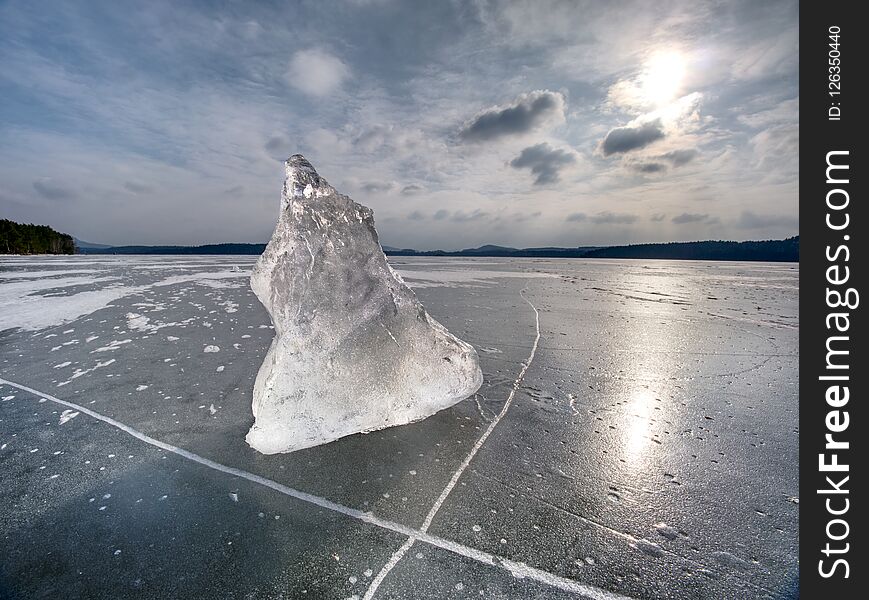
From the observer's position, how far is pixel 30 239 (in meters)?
70.0

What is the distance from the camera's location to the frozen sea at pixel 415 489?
1649mm

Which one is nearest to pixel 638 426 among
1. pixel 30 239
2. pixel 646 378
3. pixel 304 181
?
pixel 646 378

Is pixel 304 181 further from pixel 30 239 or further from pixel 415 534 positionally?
pixel 30 239

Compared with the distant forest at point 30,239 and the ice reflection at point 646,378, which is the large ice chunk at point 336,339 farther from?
the distant forest at point 30,239

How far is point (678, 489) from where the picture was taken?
2271 mm

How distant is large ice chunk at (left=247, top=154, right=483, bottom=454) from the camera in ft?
9.52

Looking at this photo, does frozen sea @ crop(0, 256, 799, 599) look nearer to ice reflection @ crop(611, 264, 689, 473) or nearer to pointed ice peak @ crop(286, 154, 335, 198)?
ice reflection @ crop(611, 264, 689, 473)

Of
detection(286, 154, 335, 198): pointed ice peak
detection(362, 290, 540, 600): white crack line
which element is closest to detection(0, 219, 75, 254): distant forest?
detection(286, 154, 335, 198): pointed ice peak

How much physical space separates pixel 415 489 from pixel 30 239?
104971mm

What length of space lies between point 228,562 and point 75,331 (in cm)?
679

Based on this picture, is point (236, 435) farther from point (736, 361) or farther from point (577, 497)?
point (736, 361)

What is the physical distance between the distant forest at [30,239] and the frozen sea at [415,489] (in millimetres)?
95880

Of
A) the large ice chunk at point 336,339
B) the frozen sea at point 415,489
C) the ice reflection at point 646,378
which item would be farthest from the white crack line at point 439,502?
the ice reflection at point 646,378

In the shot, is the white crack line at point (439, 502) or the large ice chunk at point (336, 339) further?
the large ice chunk at point (336, 339)
